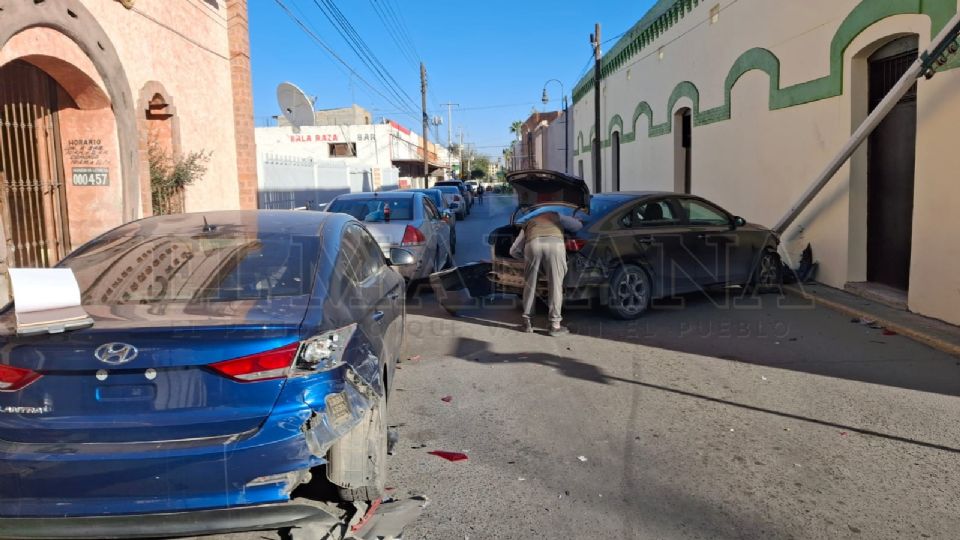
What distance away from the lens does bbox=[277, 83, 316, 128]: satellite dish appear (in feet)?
70.1

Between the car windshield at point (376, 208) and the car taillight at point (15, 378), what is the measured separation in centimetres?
→ 758

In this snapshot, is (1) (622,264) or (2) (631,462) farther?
(1) (622,264)

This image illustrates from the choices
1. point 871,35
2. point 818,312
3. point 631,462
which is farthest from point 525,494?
point 871,35

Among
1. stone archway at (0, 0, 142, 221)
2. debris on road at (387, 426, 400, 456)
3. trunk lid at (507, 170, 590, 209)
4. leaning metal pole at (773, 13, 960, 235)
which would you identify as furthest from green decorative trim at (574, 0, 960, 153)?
stone archway at (0, 0, 142, 221)

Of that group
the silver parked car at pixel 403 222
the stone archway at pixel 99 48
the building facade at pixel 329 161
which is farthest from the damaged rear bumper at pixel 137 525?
the building facade at pixel 329 161

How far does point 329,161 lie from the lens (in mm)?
27344

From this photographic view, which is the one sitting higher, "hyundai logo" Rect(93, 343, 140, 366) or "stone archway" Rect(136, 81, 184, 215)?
"stone archway" Rect(136, 81, 184, 215)

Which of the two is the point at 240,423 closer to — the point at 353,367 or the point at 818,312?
the point at 353,367

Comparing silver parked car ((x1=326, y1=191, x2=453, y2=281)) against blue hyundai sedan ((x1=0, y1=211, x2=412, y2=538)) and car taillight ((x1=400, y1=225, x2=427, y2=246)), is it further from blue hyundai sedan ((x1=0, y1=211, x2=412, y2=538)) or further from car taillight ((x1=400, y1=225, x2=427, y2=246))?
blue hyundai sedan ((x1=0, y1=211, x2=412, y2=538))

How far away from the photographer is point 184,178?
1157 centimetres

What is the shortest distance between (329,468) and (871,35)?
891cm

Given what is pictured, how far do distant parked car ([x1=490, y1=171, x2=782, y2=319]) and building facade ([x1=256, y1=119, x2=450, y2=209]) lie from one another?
1256 cm

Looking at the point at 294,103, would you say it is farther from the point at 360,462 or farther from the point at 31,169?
the point at 360,462

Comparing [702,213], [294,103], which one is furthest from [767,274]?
[294,103]
